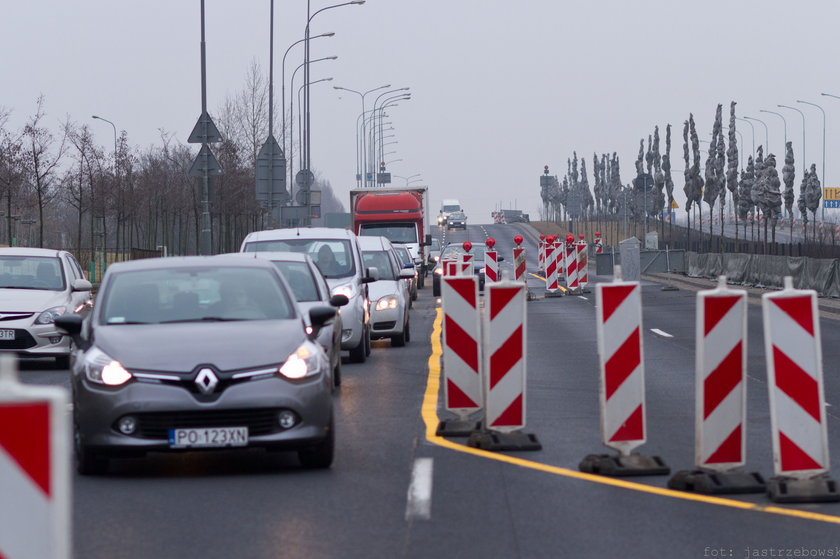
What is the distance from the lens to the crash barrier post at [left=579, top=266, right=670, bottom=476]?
30.0 ft

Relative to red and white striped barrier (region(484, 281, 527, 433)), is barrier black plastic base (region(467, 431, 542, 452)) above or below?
below

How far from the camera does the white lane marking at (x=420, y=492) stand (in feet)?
25.5

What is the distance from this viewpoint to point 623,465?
29.8 feet

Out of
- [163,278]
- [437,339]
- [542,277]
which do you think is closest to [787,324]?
[163,278]

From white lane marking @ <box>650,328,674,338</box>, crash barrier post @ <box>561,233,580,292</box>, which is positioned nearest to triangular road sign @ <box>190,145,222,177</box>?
white lane marking @ <box>650,328,674,338</box>

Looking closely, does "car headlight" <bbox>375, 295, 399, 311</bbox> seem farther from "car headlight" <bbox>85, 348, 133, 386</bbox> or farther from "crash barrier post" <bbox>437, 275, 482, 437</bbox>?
"car headlight" <bbox>85, 348, 133, 386</bbox>

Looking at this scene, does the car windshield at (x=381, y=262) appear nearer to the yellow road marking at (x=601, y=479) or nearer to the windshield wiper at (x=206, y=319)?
the yellow road marking at (x=601, y=479)

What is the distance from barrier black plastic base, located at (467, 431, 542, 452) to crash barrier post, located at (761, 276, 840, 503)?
2.41m

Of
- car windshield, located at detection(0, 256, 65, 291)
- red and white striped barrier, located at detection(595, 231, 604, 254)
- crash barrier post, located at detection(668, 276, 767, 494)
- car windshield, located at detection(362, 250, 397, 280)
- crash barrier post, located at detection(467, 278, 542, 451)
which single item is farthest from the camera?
red and white striped barrier, located at detection(595, 231, 604, 254)

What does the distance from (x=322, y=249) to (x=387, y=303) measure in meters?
1.81

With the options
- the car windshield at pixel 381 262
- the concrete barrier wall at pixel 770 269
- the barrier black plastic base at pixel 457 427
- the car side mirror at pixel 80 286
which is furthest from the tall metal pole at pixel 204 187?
the barrier black plastic base at pixel 457 427

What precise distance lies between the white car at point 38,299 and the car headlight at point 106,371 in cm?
870

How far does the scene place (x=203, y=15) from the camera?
1411 inches

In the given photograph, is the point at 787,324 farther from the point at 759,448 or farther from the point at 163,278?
the point at 163,278
